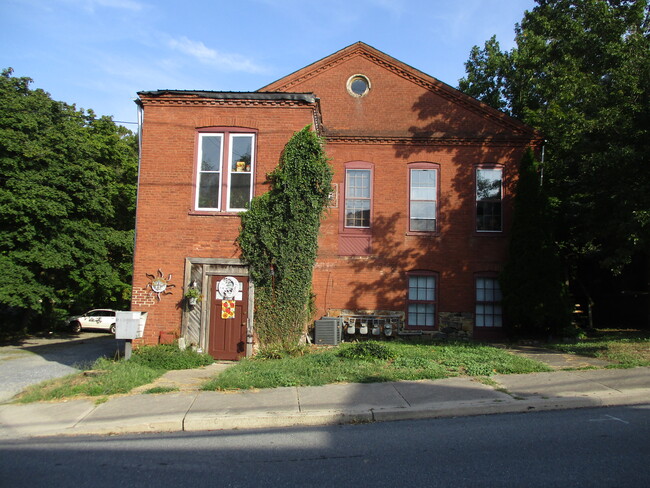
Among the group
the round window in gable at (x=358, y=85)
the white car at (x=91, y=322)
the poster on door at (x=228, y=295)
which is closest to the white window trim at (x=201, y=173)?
the poster on door at (x=228, y=295)

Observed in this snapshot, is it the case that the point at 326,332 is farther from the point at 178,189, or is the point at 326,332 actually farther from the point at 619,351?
the point at 619,351

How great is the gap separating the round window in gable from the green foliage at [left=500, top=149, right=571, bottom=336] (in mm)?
5952

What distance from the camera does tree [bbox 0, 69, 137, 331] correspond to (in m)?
18.5

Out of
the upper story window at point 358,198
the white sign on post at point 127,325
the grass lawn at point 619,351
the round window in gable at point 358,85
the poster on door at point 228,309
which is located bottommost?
the grass lawn at point 619,351

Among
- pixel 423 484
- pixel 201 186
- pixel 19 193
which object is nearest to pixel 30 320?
pixel 19 193

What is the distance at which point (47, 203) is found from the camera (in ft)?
61.8

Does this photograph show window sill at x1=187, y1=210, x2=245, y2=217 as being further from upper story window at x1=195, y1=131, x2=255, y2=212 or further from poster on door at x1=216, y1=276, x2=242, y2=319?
poster on door at x1=216, y1=276, x2=242, y2=319

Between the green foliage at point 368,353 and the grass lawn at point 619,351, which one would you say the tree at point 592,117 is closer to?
the grass lawn at point 619,351

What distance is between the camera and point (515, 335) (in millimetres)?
15367

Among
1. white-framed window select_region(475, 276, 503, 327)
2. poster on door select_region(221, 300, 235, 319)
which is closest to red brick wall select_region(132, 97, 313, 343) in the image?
poster on door select_region(221, 300, 235, 319)

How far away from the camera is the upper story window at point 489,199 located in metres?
16.5

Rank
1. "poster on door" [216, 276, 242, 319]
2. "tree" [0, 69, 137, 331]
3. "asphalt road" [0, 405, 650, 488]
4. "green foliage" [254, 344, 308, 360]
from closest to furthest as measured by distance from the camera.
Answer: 1. "asphalt road" [0, 405, 650, 488]
2. "green foliage" [254, 344, 308, 360]
3. "poster on door" [216, 276, 242, 319]
4. "tree" [0, 69, 137, 331]

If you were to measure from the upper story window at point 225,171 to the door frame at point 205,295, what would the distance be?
1343mm

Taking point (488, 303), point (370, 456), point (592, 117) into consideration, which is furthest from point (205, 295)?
point (592, 117)
